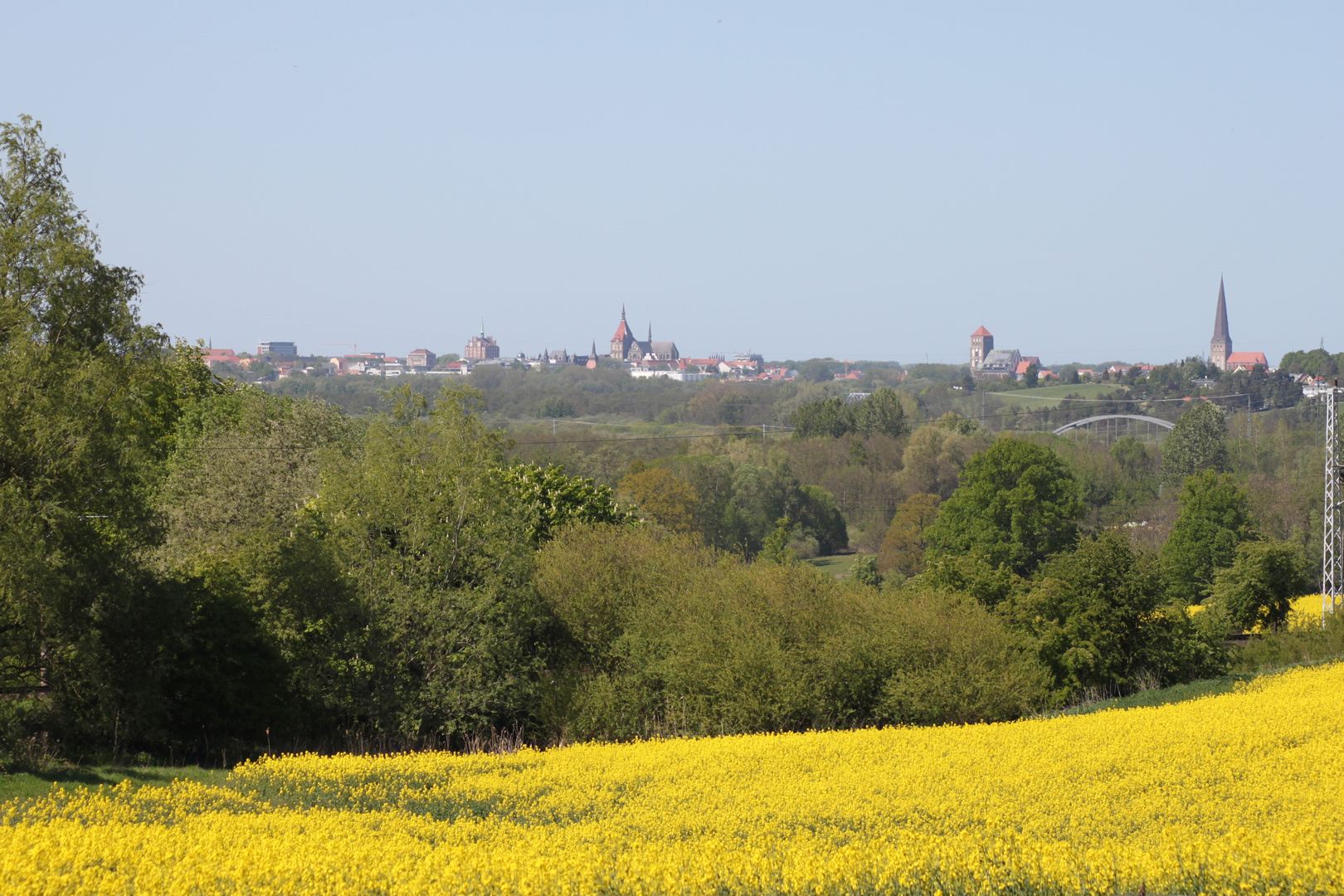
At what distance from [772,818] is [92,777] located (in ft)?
37.3

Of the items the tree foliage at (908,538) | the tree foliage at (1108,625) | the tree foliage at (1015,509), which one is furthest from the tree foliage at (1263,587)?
the tree foliage at (908,538)

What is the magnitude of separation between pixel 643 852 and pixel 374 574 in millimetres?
16387

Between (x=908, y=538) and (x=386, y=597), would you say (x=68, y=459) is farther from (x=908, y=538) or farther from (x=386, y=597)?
(x=908, y=538)

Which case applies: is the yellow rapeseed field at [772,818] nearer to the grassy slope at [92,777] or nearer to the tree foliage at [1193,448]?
the grassy slope at [92,777]

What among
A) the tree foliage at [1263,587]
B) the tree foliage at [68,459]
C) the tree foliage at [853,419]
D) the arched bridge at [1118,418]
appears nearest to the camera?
the tree foliage at [68,459]

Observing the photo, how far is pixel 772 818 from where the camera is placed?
15.2 metres

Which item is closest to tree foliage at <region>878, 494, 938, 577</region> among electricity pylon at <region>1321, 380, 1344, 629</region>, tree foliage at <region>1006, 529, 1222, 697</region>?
electricity pylon at <region>1321, 380, 1344, 629</region>

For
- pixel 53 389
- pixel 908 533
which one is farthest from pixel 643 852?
pixel 908 533

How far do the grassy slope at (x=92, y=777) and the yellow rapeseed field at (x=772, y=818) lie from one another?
85cm

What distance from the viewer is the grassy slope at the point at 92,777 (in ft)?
55.6

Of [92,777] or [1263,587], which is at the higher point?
[92,777]

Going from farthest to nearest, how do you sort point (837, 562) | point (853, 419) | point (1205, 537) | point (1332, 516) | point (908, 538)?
point (853, 419)
point (837, 562)
point (908, 538)
point (1205, 537)
point (1332, 516)

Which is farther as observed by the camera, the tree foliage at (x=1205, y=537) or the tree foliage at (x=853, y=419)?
the tree foliage at (x=853, y=419)

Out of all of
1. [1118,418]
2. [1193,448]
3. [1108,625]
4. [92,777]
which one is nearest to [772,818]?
[92,777]
